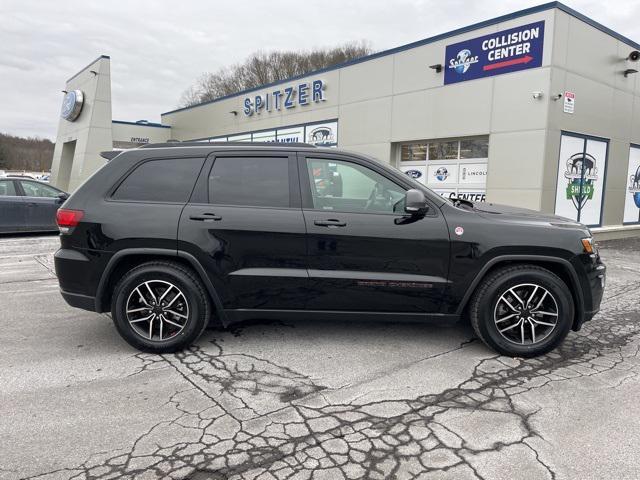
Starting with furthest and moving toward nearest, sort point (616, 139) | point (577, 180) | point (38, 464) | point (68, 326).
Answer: point (616, 139), point (577, 180), point (68, 326), point (38, 464)

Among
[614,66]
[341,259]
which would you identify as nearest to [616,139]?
[614,66]

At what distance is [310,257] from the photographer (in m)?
3.86

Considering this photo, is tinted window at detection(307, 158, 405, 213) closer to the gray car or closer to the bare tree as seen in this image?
the gray car

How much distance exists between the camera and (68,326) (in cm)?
473

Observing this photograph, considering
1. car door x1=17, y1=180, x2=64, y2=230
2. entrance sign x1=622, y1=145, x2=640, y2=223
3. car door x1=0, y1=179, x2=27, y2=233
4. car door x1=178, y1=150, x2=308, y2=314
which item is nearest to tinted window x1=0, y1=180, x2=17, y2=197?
car door x1=0, y1=179, x2=27, y2=233

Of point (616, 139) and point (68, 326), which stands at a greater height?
point (616, 139)

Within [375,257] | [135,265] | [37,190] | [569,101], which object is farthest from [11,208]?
[569,101]

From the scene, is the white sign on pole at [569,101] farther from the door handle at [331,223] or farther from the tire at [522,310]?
the door handle at [331,223]

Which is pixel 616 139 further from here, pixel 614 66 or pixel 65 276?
pixel 65 276

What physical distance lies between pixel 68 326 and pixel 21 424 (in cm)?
206

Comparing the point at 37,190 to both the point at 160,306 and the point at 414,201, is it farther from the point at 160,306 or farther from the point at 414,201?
the point at 414,201

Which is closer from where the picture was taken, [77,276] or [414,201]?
[414,201]

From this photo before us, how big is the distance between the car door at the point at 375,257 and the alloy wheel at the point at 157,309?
3.73 feet

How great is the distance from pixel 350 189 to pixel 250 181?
2.90 feet
